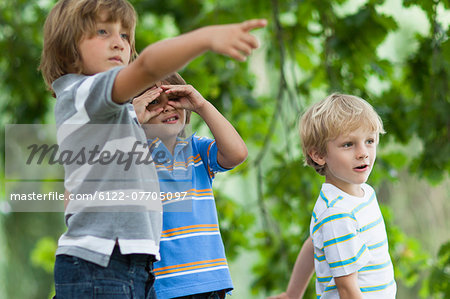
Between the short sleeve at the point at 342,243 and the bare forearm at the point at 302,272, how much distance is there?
199 millimetres

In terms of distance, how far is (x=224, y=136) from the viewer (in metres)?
1.17

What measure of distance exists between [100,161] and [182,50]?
0.31m

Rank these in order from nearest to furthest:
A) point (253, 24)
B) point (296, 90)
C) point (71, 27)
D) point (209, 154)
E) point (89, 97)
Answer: point (253, 24) → point (89, 97) → point (71, 27) → point (209, 154) → point (296, 90)

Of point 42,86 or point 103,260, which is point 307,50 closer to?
point 42,86

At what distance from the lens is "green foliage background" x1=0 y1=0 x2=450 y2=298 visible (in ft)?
6.89

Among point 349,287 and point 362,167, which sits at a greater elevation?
point 362,167

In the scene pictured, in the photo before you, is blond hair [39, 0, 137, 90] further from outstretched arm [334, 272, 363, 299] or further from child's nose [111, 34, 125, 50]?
outstretched arm [334, 272, 363, 299]

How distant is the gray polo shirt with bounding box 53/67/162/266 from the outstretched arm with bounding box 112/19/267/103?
103 mm

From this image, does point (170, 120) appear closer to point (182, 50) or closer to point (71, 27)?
point (71, 27)

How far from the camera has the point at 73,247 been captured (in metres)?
0.97

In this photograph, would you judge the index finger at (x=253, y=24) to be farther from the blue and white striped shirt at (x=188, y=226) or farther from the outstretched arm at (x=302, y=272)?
the outstretched arm at (x=302, y=272)

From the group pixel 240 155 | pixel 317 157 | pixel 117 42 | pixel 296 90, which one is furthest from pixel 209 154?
pixel 296 90

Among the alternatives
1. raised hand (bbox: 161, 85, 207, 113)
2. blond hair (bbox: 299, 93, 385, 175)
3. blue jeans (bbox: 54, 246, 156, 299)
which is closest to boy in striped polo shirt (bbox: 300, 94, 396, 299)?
blond hair (bbox: 299, 93, 385, 175)

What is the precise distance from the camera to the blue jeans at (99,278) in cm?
95
